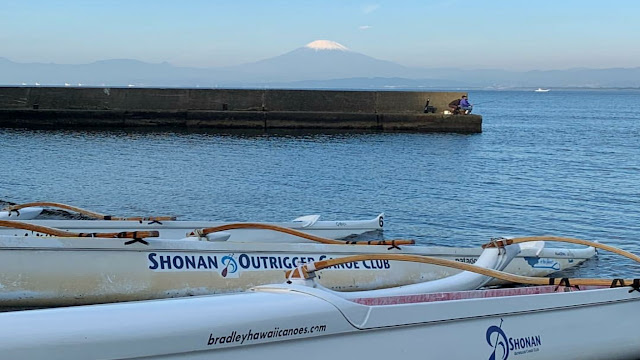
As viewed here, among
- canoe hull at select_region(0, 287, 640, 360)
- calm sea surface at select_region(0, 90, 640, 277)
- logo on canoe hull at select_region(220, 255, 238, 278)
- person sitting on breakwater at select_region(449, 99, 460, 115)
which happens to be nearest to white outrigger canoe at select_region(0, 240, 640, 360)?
canoe hull at select_region(0, 287, 640, 360)

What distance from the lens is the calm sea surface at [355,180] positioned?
16.6m

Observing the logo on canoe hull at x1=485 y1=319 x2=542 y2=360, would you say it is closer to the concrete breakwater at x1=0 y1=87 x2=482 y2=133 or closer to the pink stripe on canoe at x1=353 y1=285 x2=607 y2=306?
the pink stripe on canoe at x1=353 y1=285 x2=607 y2=306

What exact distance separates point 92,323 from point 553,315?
3482 millimetres

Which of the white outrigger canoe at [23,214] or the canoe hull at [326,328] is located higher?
the canoe hull at [326,328]

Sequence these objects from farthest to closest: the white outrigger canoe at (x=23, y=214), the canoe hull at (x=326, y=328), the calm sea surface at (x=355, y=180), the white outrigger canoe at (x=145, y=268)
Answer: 1. the calm sea surface at (x=355, y=180)
2. the white outrigger canoe at (x=23, y=214)
3. the white outrigger canoe at (x=145, y=268)
4. the canoe hull at (x=326, y=328)

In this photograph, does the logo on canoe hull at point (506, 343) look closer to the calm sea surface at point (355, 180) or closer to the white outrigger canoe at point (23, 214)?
the calm sea surface at point (355, 180)

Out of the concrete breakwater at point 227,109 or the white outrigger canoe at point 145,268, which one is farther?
the concrete breakwater at point 227,109

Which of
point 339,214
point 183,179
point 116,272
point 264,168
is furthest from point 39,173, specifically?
point 116,272

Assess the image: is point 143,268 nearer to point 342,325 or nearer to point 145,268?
point 145,268

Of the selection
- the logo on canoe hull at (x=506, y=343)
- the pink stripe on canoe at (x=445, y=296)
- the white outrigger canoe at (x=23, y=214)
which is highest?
the pink stripe on canoe at (x=445, y=296)

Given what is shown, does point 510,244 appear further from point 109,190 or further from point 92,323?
point 109,190

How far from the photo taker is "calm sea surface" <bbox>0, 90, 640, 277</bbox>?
16578 millimetres

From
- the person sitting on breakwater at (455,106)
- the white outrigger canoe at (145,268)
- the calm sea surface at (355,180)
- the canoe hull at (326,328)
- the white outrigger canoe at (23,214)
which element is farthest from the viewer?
the person sitting on breakwater at (455,106)

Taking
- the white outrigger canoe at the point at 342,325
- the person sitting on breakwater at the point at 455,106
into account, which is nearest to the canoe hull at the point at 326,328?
the white outrigger canoe at the point at 342,325
